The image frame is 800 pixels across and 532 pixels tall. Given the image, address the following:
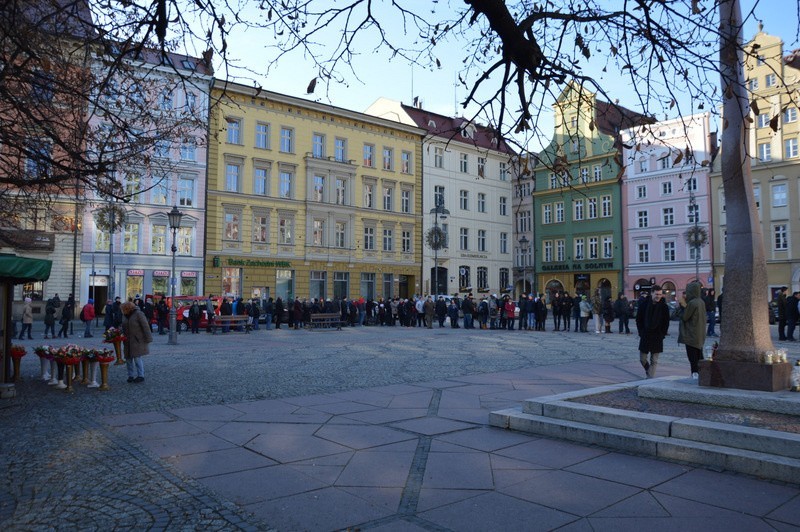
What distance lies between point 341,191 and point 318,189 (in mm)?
2095

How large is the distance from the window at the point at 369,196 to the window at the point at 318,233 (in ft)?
13.7

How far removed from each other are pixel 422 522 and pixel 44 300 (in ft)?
125

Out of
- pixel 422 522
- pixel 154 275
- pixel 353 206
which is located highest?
pixel 353 206

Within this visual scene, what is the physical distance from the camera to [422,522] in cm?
462

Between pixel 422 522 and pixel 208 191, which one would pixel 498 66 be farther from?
pixel 208 191

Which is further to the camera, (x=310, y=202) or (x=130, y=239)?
(x=310, y=202)

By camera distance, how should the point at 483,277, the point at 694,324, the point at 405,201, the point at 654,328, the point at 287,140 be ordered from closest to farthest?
the point at 694,324 < the point at 654,328 < the point at 287,140 < the point at 405,201 < the point at 483,277

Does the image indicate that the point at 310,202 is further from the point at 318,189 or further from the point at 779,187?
the point at 779,187

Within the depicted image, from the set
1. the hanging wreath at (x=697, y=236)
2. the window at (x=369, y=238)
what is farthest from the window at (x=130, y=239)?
the hanging wreath at (x=697, y=236)

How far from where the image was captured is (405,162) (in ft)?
170

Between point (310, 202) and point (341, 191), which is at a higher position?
point (341, 191)

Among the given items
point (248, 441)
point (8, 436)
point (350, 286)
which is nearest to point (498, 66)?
point (248, 441)

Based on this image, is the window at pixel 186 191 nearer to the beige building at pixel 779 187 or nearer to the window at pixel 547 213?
the window at pixel 547 213

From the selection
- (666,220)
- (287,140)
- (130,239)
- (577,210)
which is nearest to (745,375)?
(130,239)
